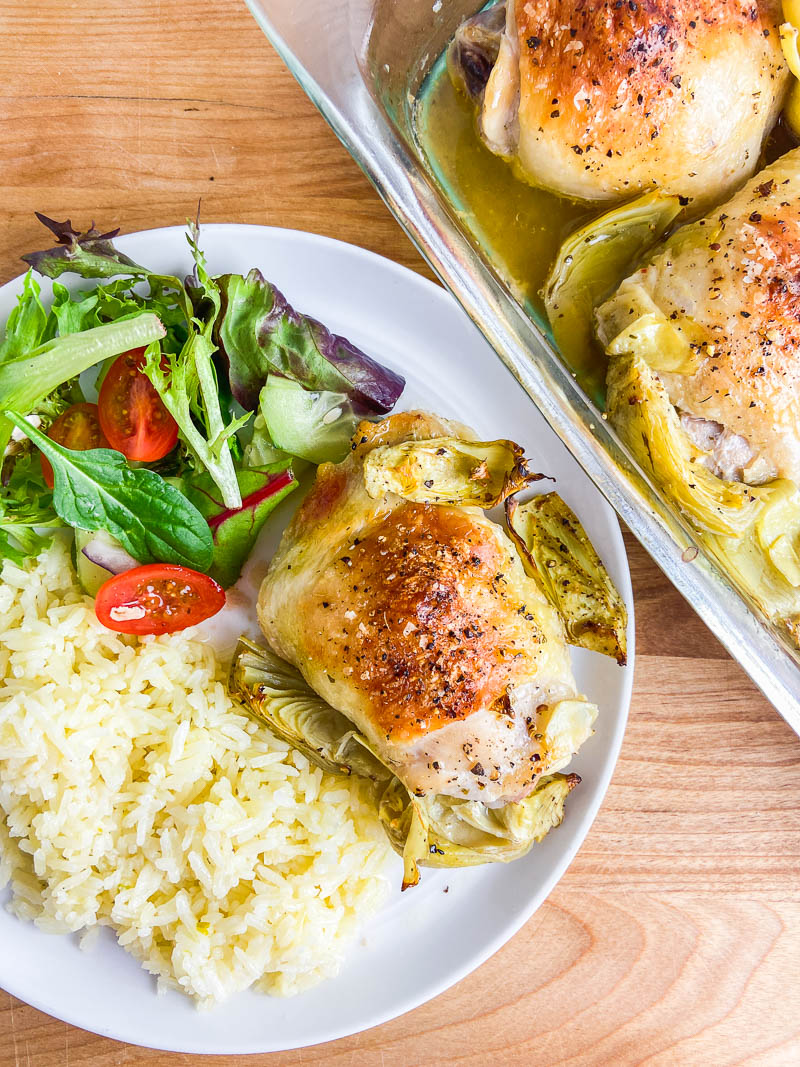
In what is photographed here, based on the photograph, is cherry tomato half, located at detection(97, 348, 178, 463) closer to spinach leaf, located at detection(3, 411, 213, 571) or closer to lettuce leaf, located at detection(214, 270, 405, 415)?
spinach leaf, located at detection(3, 411, 213, 571)

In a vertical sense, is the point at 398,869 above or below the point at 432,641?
below

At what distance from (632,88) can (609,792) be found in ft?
5.07

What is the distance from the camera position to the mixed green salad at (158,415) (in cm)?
161

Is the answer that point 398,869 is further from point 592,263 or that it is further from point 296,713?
point 592,263

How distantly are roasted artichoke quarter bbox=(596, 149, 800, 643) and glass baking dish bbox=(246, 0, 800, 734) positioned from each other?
7 cm

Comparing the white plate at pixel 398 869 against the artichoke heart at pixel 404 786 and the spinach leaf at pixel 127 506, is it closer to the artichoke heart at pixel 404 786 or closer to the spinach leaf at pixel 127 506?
the artichoke heart at pixel 404 786

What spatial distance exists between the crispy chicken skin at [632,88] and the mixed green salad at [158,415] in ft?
1.89

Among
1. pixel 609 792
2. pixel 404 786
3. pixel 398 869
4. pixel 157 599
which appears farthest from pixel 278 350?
pixel 609 792

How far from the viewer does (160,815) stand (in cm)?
174

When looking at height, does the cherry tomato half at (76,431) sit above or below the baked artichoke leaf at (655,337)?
below

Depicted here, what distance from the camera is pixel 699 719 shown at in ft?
6.62

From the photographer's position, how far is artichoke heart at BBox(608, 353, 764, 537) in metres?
1.54

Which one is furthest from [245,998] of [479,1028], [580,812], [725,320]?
[725,320]

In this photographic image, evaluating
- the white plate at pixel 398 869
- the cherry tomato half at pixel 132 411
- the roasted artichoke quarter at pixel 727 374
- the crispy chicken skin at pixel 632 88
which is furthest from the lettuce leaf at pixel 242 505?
the crispy chicken skin at pixel 632 88
